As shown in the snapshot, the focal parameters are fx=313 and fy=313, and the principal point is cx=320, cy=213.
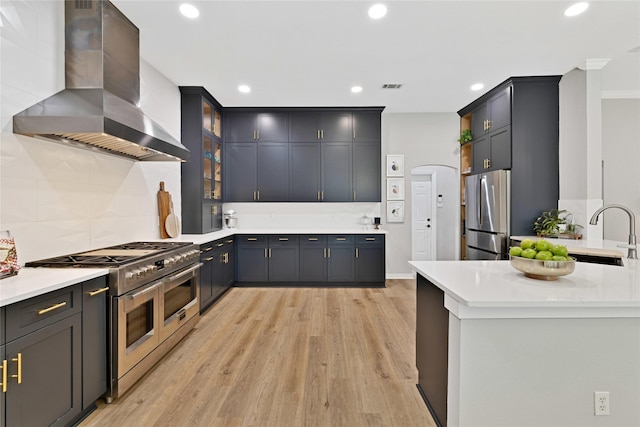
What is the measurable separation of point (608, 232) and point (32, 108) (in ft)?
23.4

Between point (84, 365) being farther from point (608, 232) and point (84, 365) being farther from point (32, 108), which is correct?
point (608, 232)

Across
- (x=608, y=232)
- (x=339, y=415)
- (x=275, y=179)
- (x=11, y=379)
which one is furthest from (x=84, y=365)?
(x=608, y=232)

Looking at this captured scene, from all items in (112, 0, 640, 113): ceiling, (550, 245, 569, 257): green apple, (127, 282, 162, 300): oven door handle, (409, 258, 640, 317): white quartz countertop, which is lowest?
(127, 282, 162, 300): oven door handle

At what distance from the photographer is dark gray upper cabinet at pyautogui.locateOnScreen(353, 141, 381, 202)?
5.48 m

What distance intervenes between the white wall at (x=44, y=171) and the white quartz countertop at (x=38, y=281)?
13.7 inches

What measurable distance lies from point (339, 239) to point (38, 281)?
3949 millimetres

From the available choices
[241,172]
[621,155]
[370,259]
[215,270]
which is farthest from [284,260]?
[621,155]

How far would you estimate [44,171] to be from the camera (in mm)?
2264

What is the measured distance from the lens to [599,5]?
8.87ft

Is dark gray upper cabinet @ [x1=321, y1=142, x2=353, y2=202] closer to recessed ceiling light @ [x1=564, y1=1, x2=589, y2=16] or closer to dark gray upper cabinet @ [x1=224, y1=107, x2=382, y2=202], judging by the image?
dark gray upper cabinet @ [x1=224, y1=107, x2=382, y2=202]

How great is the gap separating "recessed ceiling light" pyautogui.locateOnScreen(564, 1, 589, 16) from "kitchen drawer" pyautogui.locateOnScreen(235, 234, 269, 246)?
4493 mm

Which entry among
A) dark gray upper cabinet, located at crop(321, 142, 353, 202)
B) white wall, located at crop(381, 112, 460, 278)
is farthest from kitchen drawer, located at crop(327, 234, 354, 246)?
white wall, located at crop(381, 112, 460, 278)

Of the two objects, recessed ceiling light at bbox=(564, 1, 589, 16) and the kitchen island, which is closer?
the kitchen island

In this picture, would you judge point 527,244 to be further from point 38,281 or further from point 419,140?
point 419,140
